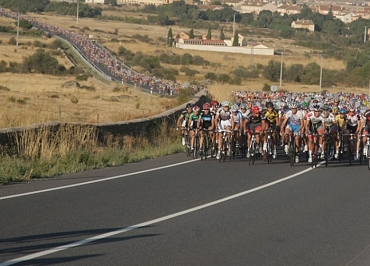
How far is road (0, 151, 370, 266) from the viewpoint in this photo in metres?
10.2

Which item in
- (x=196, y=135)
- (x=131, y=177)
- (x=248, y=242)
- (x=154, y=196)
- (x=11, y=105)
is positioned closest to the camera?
(x=248, y=242)

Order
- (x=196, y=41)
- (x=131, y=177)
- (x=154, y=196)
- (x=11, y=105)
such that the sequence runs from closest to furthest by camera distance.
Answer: (x=154, y=196)
(x=131, y=177)
(x=11, y=105)
(x=196, y=41)

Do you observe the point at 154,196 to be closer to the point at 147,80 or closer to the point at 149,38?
the point at 147,80

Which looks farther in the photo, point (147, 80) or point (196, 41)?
point (196, 41)

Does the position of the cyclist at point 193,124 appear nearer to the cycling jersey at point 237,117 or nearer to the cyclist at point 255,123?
the cycling jersey at point 237,117

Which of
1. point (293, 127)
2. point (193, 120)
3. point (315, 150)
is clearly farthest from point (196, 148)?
point (315, 150)

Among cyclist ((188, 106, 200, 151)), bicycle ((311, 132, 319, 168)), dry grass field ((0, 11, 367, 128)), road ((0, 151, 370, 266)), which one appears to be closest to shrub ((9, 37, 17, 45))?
dry grass field ((0, 11, 367, 128))

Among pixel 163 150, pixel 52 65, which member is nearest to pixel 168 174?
pixel 163 150

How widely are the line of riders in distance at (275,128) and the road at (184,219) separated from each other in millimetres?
3617

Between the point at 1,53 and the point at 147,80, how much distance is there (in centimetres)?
2858

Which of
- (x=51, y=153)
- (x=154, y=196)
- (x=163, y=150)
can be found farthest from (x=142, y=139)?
(x=154, y=196)

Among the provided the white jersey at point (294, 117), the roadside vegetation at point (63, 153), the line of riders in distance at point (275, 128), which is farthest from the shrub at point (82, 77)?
the white jersey at point (294, 117)

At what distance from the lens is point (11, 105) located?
46.6 metres

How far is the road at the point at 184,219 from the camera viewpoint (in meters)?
10.2
